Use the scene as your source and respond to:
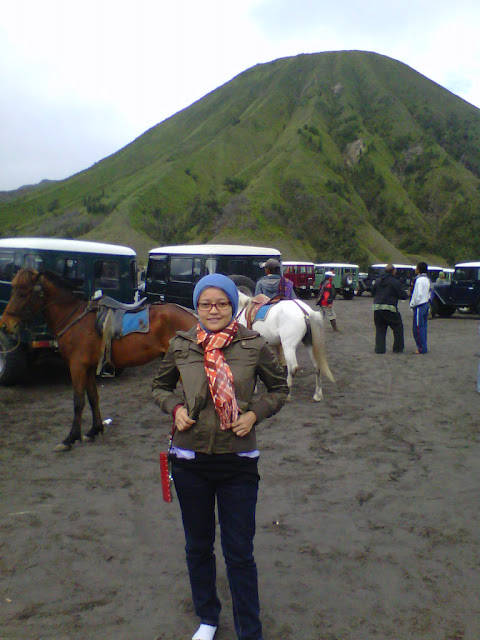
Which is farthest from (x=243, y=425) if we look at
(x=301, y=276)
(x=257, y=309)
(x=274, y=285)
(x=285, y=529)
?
(x=301, y=276)

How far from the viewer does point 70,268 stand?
29.0 feet

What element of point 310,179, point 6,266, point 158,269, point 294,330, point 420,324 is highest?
point 310,179

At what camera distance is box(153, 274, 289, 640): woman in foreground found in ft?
7.59

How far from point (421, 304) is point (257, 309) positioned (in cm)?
478

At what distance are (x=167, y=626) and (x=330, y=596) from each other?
93 cm

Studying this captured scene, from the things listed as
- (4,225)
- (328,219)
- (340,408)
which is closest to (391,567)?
(340,408)

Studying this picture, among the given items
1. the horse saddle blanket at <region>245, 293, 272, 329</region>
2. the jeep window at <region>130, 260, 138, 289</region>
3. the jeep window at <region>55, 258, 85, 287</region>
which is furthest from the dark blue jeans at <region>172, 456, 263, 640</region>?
the jeep window at <region>130, 260, 138, 289</region>

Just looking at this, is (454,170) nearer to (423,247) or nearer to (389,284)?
(423,247)

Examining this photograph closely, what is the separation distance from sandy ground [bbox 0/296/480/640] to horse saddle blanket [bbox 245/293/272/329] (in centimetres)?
150

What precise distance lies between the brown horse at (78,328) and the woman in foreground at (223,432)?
11.0 feet

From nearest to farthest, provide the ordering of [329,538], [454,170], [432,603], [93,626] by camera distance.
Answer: [93,626]
[432,603]
[329,538]
[454,170]

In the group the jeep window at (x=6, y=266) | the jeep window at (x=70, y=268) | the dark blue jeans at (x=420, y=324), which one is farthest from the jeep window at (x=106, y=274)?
the dark blue jeans at (x=420, y=324)

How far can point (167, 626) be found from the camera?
271 cm

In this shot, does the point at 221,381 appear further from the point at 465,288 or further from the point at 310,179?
the point at 310,179
